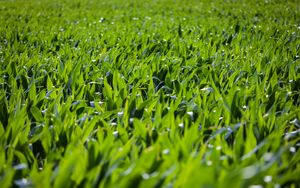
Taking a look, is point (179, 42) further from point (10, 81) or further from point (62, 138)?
point (62, 138)

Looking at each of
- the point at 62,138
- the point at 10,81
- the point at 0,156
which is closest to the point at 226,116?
the point at 62,138

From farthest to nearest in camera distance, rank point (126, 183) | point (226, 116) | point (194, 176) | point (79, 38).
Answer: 1. point (79, 38)
2. point (226, 116)
3. point (126, 183)
4. point (194, 176)

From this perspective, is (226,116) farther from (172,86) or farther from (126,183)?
(126,183)

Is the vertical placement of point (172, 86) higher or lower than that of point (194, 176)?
lower

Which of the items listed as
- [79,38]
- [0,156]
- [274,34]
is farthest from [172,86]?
[274,34]

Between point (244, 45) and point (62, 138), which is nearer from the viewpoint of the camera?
point (62, 138)

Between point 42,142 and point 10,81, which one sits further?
point 10,81

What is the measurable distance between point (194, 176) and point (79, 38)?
391 centimetres

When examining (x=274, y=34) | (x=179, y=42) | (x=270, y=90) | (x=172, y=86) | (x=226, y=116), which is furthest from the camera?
(x=274, y=34)

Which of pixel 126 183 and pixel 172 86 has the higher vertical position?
pixel 126 183

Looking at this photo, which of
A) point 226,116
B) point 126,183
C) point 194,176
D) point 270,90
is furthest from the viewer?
point 270,90

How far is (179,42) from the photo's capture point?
4.12 m

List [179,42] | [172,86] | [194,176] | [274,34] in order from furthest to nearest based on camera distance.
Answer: [274,34]
[179,42]
[172,86]
[194,176]

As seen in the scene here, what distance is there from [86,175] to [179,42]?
121 inches
